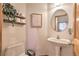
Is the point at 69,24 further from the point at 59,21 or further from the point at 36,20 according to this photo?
the point at 36,20

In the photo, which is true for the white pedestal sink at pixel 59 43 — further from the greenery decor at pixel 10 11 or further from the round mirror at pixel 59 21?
the greenery decor at pixel 10 11

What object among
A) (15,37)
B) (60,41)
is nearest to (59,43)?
(60,41)

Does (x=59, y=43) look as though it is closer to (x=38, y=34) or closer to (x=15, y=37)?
(x=38, y=34)

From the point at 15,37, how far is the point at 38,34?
0.28 metres

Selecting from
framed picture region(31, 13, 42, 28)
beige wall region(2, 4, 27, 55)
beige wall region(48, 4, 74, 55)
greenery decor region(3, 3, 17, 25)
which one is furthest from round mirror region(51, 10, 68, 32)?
greenery decor region(3, 3, 17, 25)

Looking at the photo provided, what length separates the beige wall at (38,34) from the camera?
1.59 meters

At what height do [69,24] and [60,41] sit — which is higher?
[69,24]

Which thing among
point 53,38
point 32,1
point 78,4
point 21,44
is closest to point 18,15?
point 32,1

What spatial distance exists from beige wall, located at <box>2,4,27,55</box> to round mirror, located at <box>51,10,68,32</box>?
37 centimetres

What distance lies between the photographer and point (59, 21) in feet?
5.30

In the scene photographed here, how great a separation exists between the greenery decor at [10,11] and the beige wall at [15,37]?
51 mm

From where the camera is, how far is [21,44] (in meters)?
1.62

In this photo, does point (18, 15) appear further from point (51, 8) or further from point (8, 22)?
point (51, 8)

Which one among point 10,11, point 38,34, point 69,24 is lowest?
point 38,34
